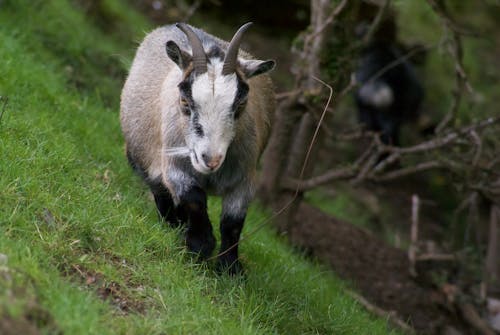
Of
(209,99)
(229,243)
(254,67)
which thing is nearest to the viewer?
(209,99)

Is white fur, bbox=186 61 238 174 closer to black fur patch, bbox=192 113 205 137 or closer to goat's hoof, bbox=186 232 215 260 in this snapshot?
black fur patch, bbox=192 113 205 137

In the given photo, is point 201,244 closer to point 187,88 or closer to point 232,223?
point 232,223

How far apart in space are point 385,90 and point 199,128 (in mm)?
10015

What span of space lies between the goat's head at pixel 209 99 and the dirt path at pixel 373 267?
3803mm

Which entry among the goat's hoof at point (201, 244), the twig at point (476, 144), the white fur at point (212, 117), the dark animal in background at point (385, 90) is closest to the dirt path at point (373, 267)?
the twig at point (476, 144)

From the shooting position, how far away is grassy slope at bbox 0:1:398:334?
15.4 ft

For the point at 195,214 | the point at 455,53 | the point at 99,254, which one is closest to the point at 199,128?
the point at 195,214

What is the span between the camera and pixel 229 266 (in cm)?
616

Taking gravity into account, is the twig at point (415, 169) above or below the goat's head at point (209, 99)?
below

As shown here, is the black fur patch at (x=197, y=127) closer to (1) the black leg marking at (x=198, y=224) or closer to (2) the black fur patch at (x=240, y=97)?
(2) the black fur patch at (x=240, y=97)

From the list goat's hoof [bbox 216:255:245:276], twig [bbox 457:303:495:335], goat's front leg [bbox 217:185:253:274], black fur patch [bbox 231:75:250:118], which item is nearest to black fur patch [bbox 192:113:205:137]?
black fur patch [bbox 231:75:250:118]

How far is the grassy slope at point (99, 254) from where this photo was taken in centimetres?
470

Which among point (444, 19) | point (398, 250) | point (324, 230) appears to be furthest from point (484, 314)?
point (444, 19)

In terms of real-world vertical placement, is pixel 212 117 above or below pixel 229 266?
above
